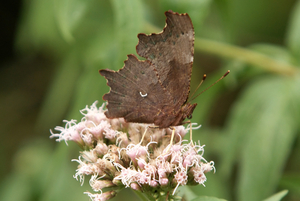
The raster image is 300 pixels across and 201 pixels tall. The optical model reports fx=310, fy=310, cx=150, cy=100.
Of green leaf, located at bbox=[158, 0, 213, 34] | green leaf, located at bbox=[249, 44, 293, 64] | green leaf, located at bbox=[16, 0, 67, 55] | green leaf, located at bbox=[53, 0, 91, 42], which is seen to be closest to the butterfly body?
green leaf, located at bbox=[158, 0, 213, 34]

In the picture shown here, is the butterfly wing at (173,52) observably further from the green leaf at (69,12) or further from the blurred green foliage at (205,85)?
the green leaf at (69,12)

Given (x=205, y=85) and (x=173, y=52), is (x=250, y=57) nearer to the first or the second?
(x=205, y=85)

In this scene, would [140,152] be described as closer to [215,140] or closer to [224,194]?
[224,194]

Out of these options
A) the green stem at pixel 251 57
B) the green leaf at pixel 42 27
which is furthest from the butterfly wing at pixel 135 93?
the green leaf at pixel 42 27

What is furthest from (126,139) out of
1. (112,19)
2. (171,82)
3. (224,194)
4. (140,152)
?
(224,194)

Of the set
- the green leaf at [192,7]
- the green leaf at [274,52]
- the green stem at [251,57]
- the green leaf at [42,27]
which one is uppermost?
the green leaf at [42,27]

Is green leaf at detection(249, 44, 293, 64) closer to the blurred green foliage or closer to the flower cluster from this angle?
the blurred green foliage
